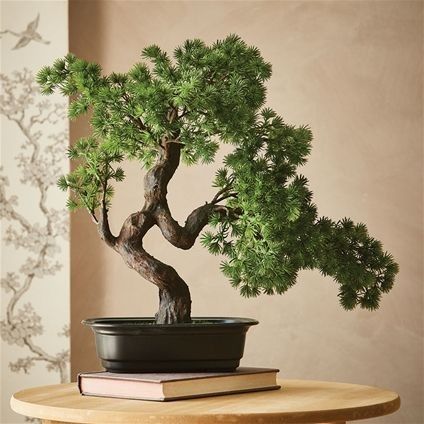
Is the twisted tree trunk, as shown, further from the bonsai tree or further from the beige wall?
the beige wall

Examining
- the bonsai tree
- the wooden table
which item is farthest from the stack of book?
the bonsai tree

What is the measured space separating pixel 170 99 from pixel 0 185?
3.91 ft

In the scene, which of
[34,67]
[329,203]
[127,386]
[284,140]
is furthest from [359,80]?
[127,386]

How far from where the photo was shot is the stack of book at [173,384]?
54.1 inches

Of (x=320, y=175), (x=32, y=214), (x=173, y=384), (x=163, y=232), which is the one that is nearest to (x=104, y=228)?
(x=163, y=232)

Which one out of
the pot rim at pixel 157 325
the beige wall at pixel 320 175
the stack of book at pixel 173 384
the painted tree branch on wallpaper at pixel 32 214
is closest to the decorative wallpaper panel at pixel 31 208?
the painted tree branch on wallpaper at pixel 32 214

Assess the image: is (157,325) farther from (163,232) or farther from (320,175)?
(320,175)

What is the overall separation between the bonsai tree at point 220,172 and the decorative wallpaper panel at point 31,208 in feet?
2.93

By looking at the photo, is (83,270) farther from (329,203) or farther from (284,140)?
(284,140)

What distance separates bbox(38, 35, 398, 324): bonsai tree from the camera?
4.66 feet

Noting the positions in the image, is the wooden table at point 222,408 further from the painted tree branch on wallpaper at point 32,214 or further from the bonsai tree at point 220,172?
the painted tree branch on wallpaper at point 32,214

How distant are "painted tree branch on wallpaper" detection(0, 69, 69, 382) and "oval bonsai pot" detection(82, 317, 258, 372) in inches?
40.4

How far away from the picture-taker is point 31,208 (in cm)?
248

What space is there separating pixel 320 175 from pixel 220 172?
45.0 inches
